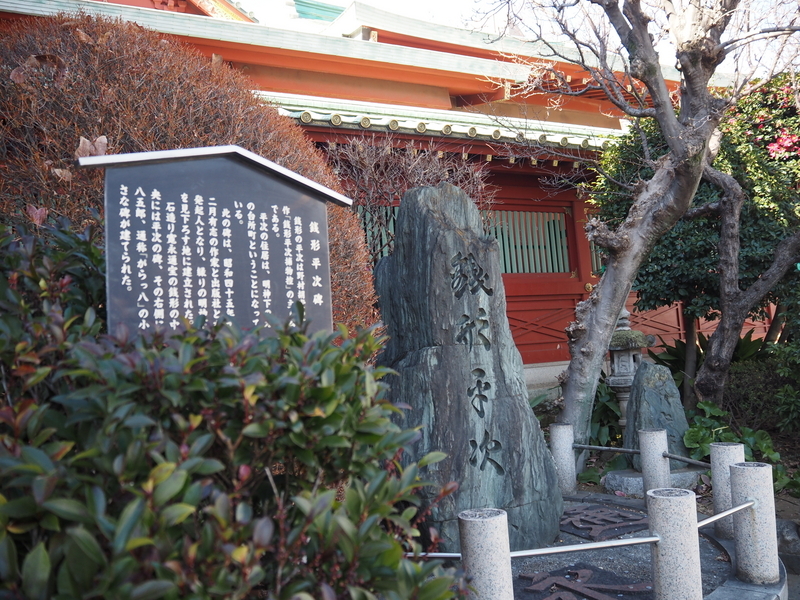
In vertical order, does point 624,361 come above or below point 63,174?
below

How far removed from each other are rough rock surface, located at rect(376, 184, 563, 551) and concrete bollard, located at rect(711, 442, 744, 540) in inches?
44.0

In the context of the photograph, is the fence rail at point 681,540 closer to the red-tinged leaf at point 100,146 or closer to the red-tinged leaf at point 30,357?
the red-tinged leaf at point 30,357

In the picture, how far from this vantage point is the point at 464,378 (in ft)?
14.1

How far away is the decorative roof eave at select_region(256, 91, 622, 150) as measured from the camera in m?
7.83

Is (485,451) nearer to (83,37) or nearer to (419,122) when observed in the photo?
(83,37)

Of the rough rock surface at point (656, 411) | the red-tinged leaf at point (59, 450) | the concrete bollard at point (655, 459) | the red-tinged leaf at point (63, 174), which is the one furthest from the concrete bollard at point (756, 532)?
the red-tinged leaf at point (63, 174)

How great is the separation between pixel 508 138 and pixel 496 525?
269 inches

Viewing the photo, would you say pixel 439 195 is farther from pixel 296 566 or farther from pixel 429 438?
pixel 296 566

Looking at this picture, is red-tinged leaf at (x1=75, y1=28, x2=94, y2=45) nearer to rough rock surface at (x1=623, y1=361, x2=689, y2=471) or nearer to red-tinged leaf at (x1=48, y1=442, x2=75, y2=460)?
red-tinged leaf at (x1=48, y1=442, x2=75, y2=460)

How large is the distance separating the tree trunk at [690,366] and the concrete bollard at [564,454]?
3217 mm

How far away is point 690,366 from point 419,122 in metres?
4.94

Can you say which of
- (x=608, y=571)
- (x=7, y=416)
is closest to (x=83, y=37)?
(x=7, y=416)

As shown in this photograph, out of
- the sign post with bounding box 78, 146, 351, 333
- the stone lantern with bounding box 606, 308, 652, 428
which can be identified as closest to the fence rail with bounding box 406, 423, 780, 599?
the sign post with bounding box 78, 146, 351, 333

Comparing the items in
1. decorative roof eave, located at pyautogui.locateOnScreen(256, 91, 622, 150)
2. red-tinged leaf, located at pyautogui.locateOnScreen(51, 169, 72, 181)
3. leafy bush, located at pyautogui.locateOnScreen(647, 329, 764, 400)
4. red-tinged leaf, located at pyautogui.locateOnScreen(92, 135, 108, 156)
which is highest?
decorative roof eave, located at pyautogui.locateOnScreen(256, 91, 622, 150)
